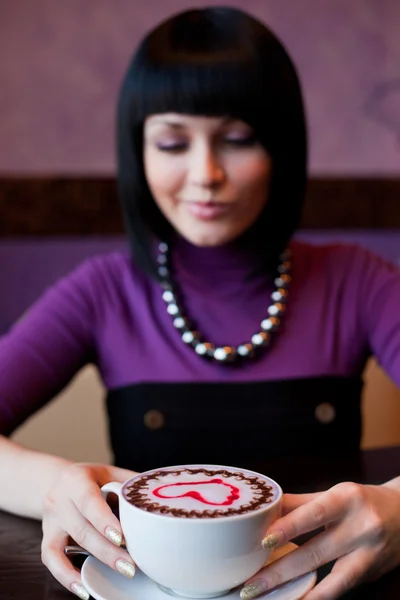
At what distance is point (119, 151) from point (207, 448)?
1.70 ft

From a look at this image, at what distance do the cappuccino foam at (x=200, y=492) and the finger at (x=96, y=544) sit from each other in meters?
0.06


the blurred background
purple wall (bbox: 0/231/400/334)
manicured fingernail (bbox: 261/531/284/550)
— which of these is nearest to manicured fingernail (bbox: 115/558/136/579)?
manicured fingernail (bbox: 261/531/284/550)

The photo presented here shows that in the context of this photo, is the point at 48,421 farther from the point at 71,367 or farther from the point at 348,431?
the point at 348,431

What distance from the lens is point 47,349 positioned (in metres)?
1.17

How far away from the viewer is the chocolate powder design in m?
0.54

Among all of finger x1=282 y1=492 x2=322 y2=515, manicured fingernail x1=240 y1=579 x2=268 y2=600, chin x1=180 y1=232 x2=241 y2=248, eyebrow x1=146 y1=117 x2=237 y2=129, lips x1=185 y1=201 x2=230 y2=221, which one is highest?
eyebrow x1=146 y1=117 x2=237 y2=129

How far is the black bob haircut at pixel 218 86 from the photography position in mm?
1057

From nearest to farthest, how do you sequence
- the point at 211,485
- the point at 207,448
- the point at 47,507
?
the point at 211,485 < the point at 47,507 < the point at 207,448

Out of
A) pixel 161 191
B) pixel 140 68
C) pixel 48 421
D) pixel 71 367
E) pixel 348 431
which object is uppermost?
pixel 140 68

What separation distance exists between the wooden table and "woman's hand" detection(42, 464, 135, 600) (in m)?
0.02

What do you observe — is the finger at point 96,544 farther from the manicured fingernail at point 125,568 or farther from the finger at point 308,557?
the finger at point 308,557

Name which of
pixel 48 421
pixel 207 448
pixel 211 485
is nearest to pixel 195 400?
pixel 207 448

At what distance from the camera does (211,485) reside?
60 cm

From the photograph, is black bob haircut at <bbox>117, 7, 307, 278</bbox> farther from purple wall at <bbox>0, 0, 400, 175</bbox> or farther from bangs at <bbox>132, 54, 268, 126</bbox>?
purple wall at <bbox>0, 0, 400, 175</bbox>
